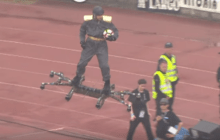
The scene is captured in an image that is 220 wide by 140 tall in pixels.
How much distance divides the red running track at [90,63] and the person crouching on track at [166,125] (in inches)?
49.5

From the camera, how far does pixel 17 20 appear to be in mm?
19047

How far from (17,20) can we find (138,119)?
8.67 metres

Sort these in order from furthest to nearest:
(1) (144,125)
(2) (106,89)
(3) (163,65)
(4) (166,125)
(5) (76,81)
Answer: (5) (76,81) → (2) (106,89) → (3) (163,65) → (1) (144,125) → (4) (166,125)

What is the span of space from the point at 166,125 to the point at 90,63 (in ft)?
17.7

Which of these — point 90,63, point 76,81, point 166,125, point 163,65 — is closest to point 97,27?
point 76,81

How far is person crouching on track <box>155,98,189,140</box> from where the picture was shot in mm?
11203

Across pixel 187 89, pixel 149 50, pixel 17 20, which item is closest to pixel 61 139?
pixel 187 89

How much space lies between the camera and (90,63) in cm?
1619

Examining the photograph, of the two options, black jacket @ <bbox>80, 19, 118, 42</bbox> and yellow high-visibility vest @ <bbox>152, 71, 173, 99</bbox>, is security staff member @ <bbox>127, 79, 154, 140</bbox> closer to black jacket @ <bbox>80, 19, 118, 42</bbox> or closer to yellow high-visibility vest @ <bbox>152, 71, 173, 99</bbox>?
yellow high-visibility vest @ <bbox>152, 71, 173, 99</bbox>

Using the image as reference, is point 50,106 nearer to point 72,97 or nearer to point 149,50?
point 72,97

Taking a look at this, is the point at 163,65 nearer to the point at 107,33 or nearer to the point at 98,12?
the point at 107,33

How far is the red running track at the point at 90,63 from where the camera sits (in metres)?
13.3

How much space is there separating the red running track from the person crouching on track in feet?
4.12

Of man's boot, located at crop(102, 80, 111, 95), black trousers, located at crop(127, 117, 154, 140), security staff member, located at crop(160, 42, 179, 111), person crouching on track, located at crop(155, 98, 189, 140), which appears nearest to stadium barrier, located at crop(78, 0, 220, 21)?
security staff member, located at crop(160, 42, 179, 111)
